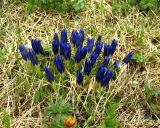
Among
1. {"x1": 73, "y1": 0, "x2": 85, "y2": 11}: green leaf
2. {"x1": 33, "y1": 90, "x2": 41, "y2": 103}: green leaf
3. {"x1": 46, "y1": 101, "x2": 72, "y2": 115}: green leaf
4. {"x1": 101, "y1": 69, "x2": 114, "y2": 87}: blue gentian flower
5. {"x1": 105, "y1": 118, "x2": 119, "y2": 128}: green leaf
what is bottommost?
{"x1": 105, "y1": 118, "x2": 119, "y2": 128}: green leaf

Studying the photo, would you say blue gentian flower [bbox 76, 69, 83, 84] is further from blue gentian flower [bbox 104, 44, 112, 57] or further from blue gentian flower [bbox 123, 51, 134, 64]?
blue gentian flower [bbox 123, 51, 134, 64]

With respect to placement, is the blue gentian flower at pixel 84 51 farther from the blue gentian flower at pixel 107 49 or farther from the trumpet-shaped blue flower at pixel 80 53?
the blue gentian flower at pixel 107 49

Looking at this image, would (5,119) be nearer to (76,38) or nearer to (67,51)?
(67,51)

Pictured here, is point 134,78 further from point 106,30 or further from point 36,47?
point 36,47

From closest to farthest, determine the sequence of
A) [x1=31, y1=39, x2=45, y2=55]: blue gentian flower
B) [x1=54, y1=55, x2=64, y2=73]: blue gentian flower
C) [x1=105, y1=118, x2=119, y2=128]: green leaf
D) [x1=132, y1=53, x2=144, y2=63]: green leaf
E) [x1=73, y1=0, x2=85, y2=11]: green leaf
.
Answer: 1. [x1=105, y1=118, x2=119, y2=128]: green leaf
2. [x1=54, y1=55, x2=64, y2=73]: blue gentian flower
3. [x1=31, y1=39, x2=45, y2=55]: blue gentian flower
4. [x1=132, y1=53, x2=144, y2=63]: green leaf
5. [x1=73, y1=0, x2=85, y2=11]: green leaf

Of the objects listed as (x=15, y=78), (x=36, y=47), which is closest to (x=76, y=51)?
(x=36, y=47)

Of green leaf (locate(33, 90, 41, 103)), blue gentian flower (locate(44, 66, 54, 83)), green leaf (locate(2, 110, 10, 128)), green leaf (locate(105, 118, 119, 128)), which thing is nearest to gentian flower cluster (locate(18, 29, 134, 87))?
blue gentian flower (locate(44, 66, 54, 83))
